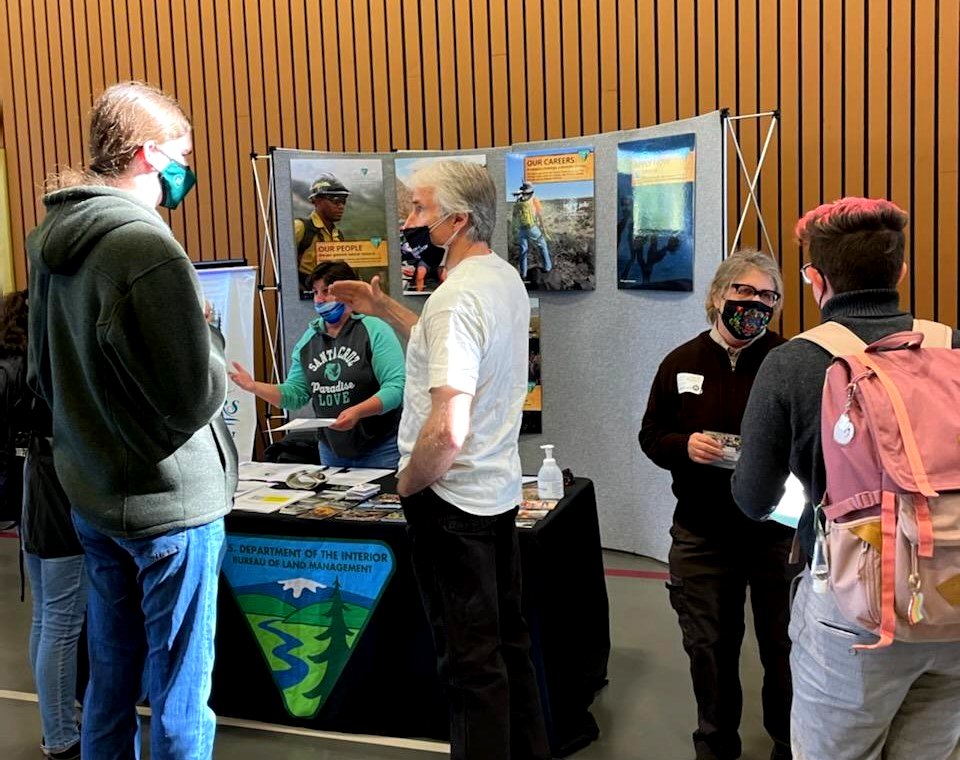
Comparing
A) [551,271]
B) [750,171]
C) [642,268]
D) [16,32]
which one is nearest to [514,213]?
[551,271]

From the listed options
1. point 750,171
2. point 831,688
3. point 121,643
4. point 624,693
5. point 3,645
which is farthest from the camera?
point 750,171

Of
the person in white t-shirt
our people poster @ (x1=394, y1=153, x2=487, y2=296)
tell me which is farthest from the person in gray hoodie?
our people poster @ (x1=394, y1=153, x2=487, y2=296)

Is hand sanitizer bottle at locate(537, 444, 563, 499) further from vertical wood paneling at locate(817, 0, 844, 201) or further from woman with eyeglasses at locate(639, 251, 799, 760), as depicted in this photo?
vertical wood paneling at locate(817, 0, 844, 201)

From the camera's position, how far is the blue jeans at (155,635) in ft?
6.08

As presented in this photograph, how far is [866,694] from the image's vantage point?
149cm

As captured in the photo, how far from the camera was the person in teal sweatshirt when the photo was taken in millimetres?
3496

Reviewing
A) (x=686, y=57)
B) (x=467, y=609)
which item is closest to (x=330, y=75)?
(x=686, y=57)

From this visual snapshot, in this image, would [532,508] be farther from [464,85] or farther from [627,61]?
[464,85]

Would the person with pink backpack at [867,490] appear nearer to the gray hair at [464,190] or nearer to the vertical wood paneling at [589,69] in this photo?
the gray hair at [464,190]

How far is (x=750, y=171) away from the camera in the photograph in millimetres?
4871

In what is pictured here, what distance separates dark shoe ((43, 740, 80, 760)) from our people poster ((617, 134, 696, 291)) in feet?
9.41

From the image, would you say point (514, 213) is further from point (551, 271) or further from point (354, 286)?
point (354, 286)

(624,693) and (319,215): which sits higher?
(319,215)

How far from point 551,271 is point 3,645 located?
2.81 m
